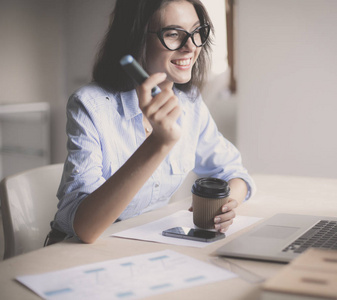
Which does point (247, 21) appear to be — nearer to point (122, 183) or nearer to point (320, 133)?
point (320, 133)

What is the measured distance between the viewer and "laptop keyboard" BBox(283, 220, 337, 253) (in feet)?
3.01

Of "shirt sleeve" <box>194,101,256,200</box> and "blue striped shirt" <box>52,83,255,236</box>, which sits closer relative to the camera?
"blue striped shirt" <box>52,83,255,236</box>

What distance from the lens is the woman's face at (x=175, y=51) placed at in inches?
54.6

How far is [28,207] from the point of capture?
1.33 m

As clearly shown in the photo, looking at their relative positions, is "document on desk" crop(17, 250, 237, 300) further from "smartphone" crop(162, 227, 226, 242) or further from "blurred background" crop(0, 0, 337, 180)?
"blurred background" crop(0, 0, 337, 180)

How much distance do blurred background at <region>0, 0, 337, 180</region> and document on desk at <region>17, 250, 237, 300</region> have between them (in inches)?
58.6

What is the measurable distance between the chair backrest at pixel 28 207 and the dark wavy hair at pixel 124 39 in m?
0.32

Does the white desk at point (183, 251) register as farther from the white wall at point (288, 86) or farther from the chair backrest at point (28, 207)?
the white wall at point (288, 86)

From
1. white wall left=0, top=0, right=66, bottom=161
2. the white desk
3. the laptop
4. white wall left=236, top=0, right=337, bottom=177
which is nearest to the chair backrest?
the white desk

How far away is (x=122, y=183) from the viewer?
3.39 ft

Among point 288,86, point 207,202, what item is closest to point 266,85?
point 288,86

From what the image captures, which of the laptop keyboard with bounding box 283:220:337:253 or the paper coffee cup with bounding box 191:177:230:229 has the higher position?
the paper coffee cup with bounding box 191:177:230:229

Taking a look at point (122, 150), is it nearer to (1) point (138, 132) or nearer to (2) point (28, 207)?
(1) point (138, 132)

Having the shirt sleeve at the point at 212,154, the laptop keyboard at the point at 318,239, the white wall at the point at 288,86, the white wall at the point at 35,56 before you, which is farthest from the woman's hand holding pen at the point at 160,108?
the white wall at the point at 35,56
